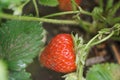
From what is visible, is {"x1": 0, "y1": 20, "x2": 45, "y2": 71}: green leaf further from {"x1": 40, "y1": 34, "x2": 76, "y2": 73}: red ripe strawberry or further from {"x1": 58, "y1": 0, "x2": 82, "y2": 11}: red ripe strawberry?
{"x1": 58, "y1": 0, "x2": 82, "y2": 11}: red ripe strawberry

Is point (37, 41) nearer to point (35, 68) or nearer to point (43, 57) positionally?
point (43, 57)

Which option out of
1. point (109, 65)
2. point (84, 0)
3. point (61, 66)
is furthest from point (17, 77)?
point (84, 0)

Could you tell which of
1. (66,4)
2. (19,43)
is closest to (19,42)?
(19,43)

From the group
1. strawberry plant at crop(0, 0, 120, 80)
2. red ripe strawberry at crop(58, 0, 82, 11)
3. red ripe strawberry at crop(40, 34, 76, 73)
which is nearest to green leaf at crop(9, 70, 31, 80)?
strawberry plant at crop(0, 0, 120, 80)

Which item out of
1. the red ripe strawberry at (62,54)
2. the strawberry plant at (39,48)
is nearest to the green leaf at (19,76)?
the strawberry plant at (39,48)

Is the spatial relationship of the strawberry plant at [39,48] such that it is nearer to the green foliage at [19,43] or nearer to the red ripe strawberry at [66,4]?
the green foliage at [19,43]
